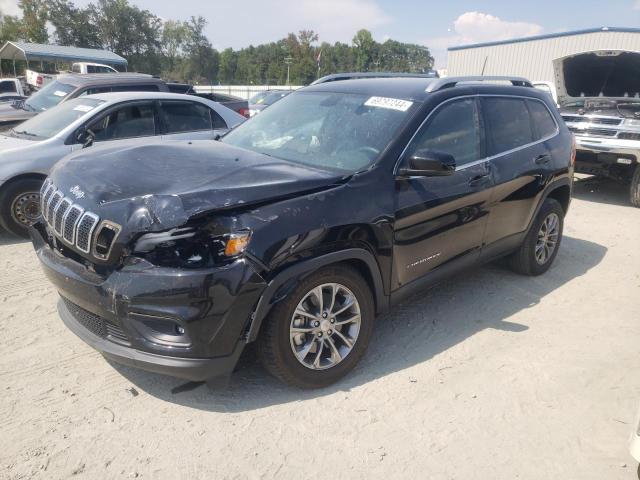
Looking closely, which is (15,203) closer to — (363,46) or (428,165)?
(428,165)

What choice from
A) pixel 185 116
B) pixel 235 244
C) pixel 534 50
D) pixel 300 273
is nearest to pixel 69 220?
pixel 235 244

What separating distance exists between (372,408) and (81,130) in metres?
4.88

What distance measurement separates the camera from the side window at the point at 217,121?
721 cm

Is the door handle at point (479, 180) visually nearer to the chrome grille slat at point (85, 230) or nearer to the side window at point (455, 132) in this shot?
the side window at point (455, 132)

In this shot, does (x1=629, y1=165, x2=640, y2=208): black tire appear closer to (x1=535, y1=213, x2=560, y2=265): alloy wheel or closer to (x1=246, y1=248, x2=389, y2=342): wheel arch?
(x1=535, y1=213, x2=560, y2=265): alloy wheel

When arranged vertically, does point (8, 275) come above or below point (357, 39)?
below

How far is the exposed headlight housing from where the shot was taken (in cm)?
249

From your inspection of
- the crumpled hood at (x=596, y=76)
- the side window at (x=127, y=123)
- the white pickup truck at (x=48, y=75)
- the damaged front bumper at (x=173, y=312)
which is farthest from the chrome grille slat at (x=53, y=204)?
the white pickup truck at (x=48, y=75)

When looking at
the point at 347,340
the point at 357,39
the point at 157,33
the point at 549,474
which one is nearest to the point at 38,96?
the point at 347,340

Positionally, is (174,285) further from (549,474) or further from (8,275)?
(8,275)

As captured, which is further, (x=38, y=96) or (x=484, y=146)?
(x=38, y=96)

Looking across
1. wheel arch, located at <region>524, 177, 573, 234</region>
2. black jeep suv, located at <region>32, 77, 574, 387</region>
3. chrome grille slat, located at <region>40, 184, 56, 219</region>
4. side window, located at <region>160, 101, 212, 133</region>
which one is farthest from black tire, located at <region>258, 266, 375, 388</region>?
side window, located at <region>160, 101, 212, 133</region>

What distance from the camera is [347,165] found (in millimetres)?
3215

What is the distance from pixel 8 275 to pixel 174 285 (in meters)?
3.08
